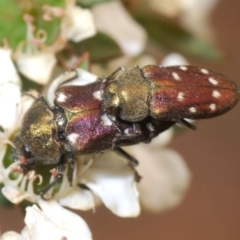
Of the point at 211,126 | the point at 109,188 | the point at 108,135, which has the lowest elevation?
the point at 211,126

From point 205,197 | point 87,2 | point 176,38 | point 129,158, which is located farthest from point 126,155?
point 205,197

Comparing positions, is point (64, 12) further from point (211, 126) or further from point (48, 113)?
point (211, 126)

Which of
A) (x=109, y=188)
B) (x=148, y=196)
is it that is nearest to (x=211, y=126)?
(x=148, y=196)

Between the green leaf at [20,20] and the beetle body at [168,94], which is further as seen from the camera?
the green leaf at [20,20]

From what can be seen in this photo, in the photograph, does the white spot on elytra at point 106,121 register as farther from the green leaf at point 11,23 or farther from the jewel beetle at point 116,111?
the green leaf at point 11,23

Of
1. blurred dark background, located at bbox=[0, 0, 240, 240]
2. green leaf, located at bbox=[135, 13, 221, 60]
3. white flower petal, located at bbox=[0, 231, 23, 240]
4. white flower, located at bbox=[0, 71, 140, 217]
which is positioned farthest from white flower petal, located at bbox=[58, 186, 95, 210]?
blurred dark background, located at bbox=[0, 0, 240, 240]

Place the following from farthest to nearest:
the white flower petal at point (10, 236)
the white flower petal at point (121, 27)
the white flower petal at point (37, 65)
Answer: the white flower petal at point (121, 27)
the white flower petal at point (37, 65)
the white flower petal at point (10, 236)

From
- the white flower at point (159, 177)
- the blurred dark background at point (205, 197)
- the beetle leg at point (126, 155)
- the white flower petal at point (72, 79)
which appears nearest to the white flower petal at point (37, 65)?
the white flower petal at point (72, 79)
